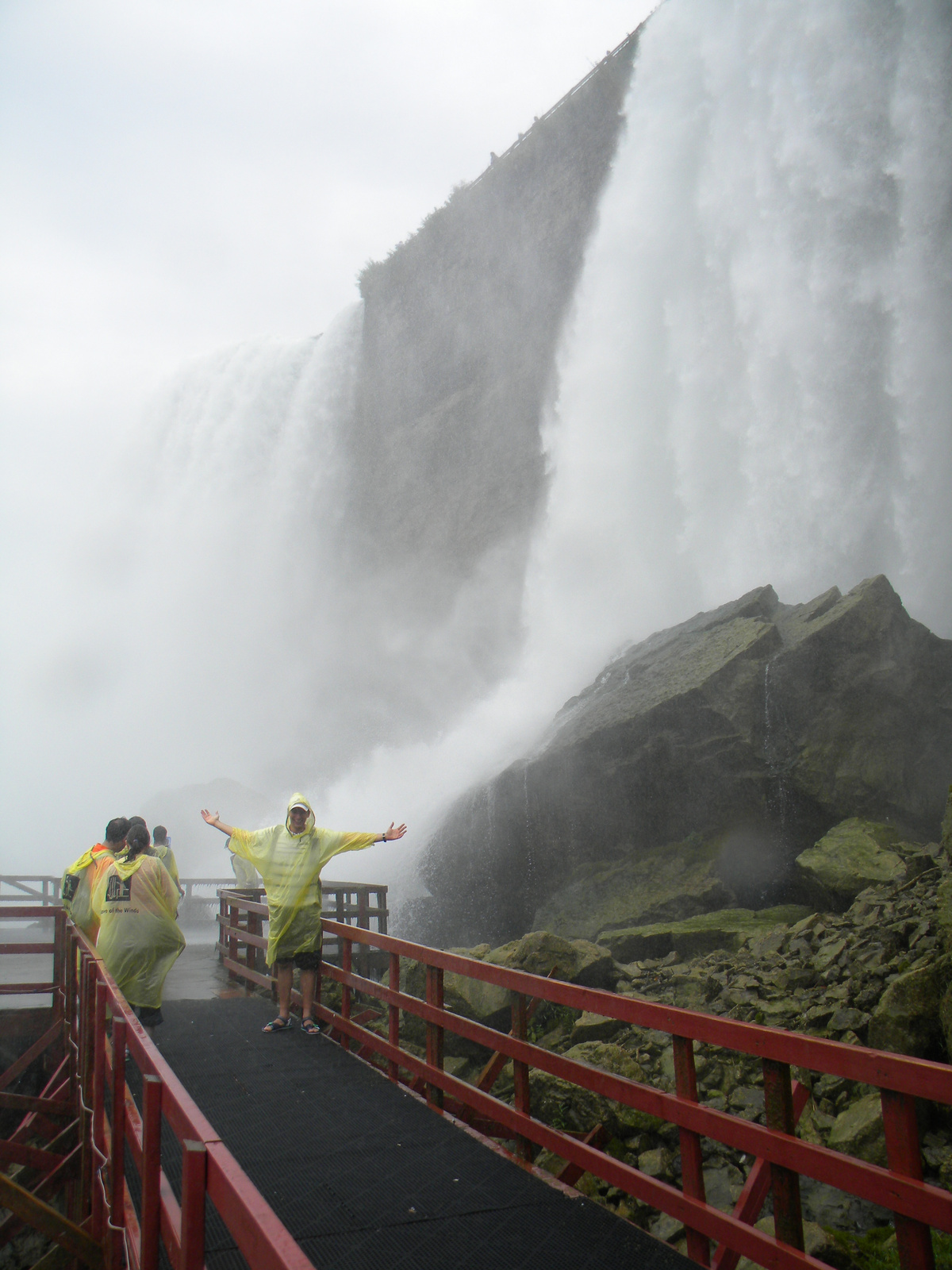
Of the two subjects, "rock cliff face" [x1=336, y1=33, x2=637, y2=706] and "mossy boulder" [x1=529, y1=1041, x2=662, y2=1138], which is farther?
"rock cliff face" [x1=336, y1=33, x2=637, y2=706]

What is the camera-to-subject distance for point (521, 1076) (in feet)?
14.1

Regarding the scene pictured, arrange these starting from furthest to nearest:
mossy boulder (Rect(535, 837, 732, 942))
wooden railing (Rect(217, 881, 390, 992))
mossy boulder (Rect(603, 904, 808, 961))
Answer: mossy boulder (Rect(535, 837, 732, 942)), mossy boulder (Rect(603, 904, 808, 961)), wooden railing (Rect(217, 881, 390, 992))

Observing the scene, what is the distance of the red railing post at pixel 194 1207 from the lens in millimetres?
1896

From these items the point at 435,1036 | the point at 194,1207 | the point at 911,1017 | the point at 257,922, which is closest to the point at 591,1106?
the point at 435,1036

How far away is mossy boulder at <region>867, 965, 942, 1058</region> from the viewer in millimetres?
5359

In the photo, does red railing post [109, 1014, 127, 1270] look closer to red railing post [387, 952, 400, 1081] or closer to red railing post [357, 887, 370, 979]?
red railing post [387, 952, 400, 1081]

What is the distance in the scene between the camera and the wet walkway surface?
3.27 meters

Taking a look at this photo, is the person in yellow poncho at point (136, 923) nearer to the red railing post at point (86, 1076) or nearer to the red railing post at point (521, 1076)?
the red railing post at point (86, 1076)

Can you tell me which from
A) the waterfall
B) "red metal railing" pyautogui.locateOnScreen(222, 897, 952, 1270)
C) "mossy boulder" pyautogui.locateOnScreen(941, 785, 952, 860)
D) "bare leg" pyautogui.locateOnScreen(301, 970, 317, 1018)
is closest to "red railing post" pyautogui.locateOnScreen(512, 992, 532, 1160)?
"red metal railing" pyautogui.locateOnScreen(222, 897, 952, 1270)

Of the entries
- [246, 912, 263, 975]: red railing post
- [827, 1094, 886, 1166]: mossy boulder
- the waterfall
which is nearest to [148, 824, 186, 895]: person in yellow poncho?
[246, 912, 263, 975]: red railing post

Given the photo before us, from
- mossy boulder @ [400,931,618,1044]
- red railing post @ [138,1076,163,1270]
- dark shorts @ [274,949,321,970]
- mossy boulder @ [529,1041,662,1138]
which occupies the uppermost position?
red railing post @ [138,1076,163,1270]

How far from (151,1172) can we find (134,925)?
11.6 feet

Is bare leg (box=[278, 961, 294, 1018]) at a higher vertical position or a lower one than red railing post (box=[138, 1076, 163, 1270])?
lower

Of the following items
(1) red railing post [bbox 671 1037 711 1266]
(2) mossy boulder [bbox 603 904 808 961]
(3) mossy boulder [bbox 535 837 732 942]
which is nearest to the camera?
(1) red railing post [bbox 671 1037 711 1266]
